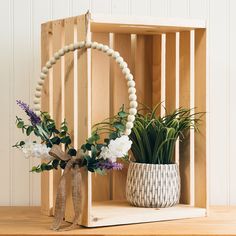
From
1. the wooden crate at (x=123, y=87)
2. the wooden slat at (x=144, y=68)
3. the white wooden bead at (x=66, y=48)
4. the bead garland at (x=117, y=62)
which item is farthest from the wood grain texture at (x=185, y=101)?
the white wooden bead at (x=66, y=48)

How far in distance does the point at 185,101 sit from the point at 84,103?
348 mm

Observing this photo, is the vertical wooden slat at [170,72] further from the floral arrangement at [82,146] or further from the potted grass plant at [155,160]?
the floral arrangement at [82,146]

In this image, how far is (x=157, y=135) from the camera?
5.29 feet

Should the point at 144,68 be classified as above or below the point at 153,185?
above

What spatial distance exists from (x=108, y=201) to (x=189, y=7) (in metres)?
0.59

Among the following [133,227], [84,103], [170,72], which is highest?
[170,72]

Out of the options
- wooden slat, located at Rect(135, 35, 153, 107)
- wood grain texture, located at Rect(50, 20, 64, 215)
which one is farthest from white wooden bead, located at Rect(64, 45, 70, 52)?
wooden slat, located at Rect(135, 35, 153, 107)

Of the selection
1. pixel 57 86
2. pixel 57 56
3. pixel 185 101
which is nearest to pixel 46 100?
pixel 57 86

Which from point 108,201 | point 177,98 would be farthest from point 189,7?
point 108,201

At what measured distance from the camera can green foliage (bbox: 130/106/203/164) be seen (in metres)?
1.61

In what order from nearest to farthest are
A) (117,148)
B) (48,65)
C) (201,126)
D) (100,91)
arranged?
(117,148)
(48,65)
(201,126)
(100,91)

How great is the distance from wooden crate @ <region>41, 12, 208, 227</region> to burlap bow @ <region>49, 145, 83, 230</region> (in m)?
0.03

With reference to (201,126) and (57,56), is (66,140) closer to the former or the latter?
(57,56)

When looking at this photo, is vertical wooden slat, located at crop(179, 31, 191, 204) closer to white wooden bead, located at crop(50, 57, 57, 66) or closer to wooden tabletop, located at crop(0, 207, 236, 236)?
wooden tabletop, located at crop(0, 207, 236, 236)
